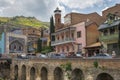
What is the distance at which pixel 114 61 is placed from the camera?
109ft

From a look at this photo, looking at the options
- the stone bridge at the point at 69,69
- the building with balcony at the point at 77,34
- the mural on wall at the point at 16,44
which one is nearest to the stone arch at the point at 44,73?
the stone bridge at the point at 69,69

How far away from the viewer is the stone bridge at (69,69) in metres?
34.1

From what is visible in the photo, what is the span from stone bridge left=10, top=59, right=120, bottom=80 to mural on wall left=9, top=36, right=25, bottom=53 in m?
28.7

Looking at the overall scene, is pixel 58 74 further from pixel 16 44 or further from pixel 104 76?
pixel 16 44

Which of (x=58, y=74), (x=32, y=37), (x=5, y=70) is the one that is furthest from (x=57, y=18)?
(x=58, y=74)

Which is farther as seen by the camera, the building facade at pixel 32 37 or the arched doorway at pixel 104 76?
the building facade at pixel 32 37

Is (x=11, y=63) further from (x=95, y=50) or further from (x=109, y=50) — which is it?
(x=109, y=50)

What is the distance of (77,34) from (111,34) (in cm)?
1516

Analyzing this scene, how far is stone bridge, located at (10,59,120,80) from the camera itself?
34062mm

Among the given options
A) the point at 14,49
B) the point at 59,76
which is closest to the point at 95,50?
the point at 59,76

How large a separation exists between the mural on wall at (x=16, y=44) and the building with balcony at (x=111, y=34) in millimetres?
44461

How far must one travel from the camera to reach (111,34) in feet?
170

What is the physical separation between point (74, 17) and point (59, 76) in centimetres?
3058

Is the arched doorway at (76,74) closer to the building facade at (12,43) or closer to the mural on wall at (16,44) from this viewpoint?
the building facade at (12,43)
